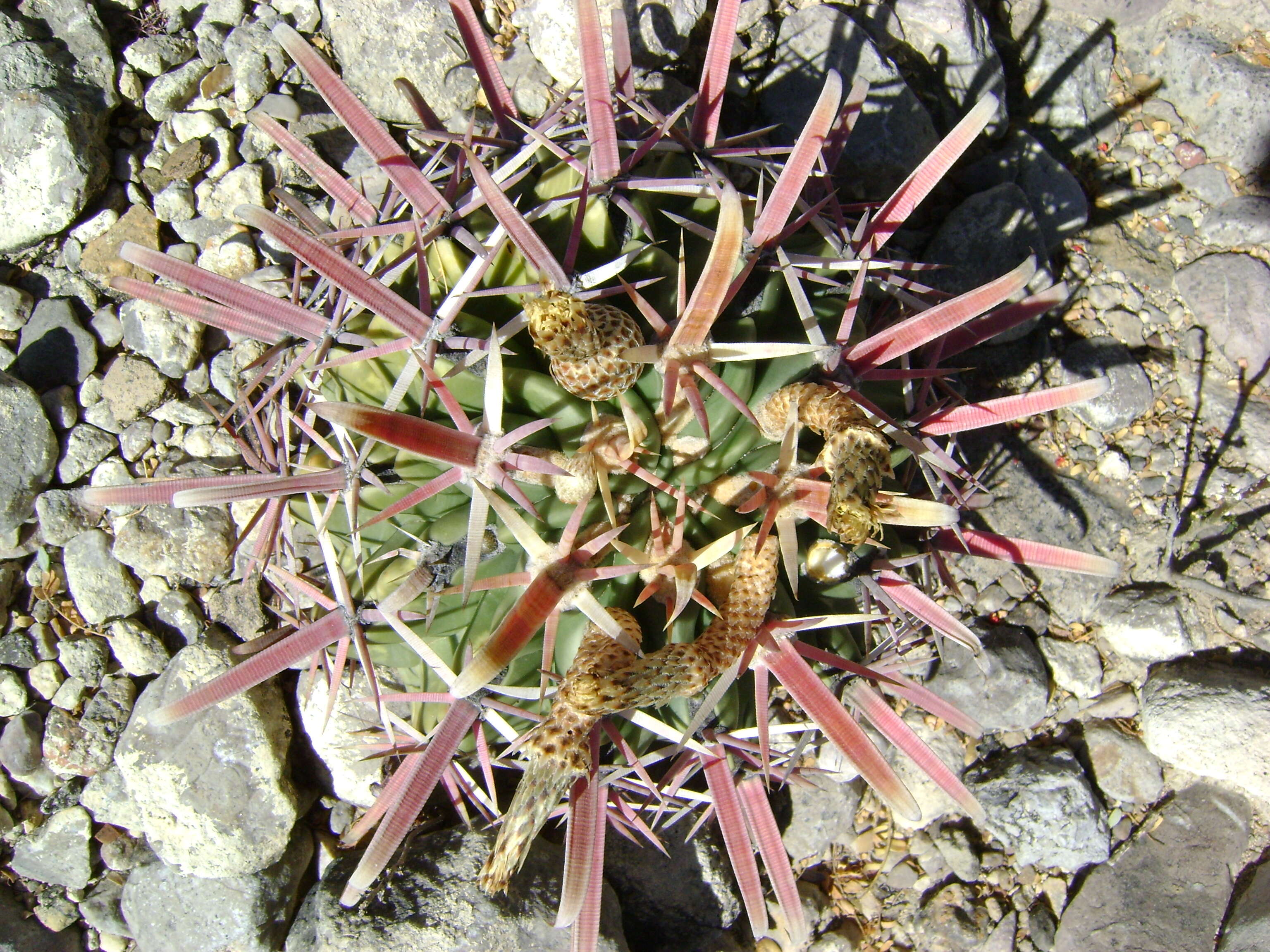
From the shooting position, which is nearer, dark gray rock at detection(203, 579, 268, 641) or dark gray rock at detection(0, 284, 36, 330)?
dark gray rock at detection(203, 579, 268, 641)

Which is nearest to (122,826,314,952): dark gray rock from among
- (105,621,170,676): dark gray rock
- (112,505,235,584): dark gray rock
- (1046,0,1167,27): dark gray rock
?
(105,621,170,676): dark gray rock

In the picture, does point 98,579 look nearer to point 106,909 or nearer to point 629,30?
point 106,909

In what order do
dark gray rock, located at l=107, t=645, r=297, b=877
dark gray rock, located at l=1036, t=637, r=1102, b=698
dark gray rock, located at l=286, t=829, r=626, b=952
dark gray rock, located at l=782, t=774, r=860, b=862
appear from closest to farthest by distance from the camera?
1. dark gray rock, located at l=286, t=829, r=626, b=952
2. dark gray rock, located at l=107, t=645, r=297, b=877
3. dark gray rock, located at l=782, t=774, r=860, b=862
4. dark gray rock, located at l=1036, t=637, r=1102, b=698

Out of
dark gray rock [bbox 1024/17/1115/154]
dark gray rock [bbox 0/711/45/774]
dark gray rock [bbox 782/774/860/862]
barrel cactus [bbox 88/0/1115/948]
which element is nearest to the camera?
barrel cactus [bbox 88/0/1115/948]

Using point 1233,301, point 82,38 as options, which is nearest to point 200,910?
point 82,38

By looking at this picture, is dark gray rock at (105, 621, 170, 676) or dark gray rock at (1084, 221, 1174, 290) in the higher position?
dark gray rock at (1084, 221, 1174, 290)

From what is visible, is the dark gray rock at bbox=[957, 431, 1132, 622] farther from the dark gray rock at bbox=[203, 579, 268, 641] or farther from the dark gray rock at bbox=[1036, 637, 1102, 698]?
the dark gray rock at bbox=[203, 579, 268, 641]

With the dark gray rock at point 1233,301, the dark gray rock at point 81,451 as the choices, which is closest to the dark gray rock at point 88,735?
the dark gray rock at point 81,451
